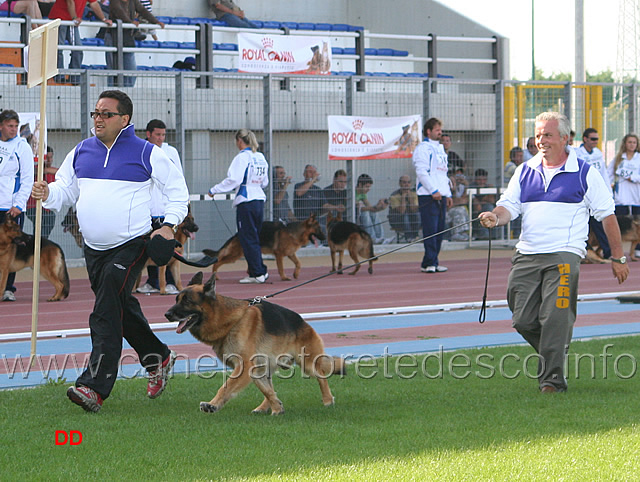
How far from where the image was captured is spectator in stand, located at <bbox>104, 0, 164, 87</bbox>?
19.9 meters

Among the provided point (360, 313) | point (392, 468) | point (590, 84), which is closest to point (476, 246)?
point (590, 84)

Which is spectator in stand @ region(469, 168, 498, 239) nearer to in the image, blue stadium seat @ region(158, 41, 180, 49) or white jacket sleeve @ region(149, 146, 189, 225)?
blue stadium seat @ region(158, 41, 180, 49)

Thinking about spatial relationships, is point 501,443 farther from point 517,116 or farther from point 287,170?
point 517,116

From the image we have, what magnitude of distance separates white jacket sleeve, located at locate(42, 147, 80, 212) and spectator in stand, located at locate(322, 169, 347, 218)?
12.3 m

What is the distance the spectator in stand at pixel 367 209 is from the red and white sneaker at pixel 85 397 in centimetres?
1340

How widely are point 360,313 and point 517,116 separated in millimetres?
11508

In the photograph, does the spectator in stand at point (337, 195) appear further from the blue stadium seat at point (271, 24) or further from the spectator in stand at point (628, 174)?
the blue stadium seat at point (271, 24)

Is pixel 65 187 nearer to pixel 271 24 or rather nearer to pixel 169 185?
pixel 169 185

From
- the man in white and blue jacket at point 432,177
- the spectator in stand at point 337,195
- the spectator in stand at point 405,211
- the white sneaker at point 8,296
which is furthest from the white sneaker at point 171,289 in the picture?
the spectator in stand at point 405,211

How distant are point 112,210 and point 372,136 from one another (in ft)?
43.1

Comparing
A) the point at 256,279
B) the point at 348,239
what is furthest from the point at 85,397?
the point at 348,239

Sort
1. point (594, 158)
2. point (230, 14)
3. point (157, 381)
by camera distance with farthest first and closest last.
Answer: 1. point (230, 14)
2. point (594, 158)
3. point (157, 381)

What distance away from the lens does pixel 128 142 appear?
6879 mm

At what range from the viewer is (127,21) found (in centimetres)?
2091
